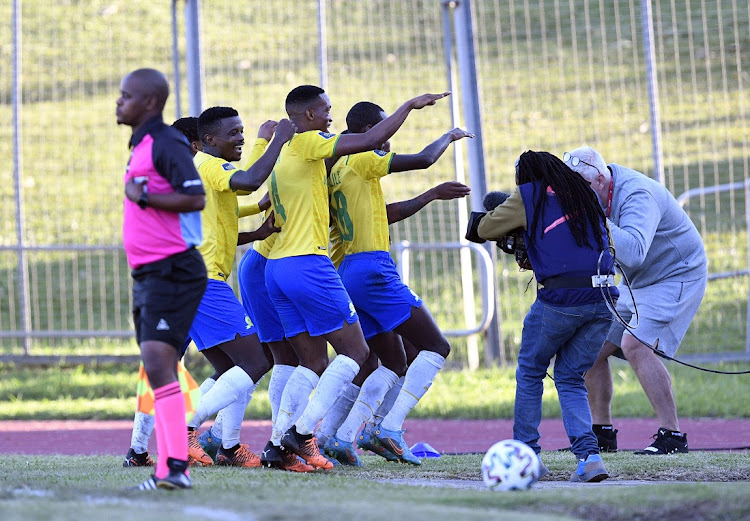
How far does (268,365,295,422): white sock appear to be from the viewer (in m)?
7.55

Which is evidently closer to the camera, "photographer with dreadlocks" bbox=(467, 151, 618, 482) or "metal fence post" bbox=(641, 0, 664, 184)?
"photographer with dreadlocks" bbox=(467, 151, 618, 482)

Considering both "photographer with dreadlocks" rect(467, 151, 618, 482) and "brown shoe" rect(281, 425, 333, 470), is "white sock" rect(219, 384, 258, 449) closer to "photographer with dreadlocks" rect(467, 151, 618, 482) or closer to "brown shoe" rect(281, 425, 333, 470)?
"brown shoe" rect(281, 425, 333, 470)

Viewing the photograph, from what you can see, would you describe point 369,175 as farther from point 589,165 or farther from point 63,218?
point 63,218

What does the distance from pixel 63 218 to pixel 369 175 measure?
310 inches

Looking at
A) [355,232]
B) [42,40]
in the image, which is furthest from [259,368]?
[42,40]

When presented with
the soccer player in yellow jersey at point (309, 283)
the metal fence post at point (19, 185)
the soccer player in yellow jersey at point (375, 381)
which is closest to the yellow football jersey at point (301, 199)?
the soccer player in yellow jersey at point (309, 283)

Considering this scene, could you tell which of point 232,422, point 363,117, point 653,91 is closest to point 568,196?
point 363,117

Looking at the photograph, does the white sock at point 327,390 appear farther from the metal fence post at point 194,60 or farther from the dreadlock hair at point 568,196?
the metal fence post at point 194,60

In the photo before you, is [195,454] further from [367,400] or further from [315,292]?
[315,292]

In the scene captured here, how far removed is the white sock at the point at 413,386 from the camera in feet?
24.8

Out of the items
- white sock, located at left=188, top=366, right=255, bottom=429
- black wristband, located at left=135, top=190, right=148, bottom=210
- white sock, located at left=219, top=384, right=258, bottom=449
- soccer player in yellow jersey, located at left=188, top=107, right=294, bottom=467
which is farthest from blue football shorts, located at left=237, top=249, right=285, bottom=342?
black wristband, located at left=135, top=190, right=148, bottom=210

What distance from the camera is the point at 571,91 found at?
14547mm

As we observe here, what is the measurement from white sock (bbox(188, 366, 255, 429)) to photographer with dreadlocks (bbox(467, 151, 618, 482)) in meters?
1.65

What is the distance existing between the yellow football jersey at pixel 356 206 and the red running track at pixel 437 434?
7.74ft
